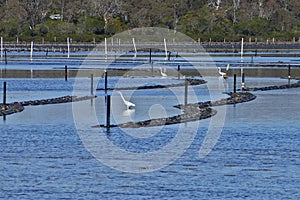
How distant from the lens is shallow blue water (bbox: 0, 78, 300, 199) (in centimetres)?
2031

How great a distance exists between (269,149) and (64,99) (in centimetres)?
1707

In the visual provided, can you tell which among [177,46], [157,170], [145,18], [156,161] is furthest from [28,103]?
[145,18]

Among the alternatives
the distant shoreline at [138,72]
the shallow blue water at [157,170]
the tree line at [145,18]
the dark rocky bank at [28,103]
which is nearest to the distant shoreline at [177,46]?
the tree line at [145,18]

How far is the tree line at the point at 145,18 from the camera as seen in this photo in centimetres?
13500

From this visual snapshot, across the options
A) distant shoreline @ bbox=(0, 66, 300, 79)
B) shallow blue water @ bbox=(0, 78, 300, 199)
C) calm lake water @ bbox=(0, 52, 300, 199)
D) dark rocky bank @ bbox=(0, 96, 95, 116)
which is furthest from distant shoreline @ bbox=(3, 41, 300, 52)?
shallow blue water @ bbox=(0, 78, 300, 199)

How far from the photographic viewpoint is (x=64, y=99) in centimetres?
4216

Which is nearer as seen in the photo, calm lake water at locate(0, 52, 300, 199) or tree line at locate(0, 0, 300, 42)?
calm lake water at locate(0, 52, 300, 199)

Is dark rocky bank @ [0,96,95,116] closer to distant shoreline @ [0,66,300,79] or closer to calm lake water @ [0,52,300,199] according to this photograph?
calm lake water @ [0,52,300,199]

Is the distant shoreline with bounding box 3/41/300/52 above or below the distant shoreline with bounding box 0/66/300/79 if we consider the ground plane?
above

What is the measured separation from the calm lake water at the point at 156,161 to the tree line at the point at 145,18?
303 ft

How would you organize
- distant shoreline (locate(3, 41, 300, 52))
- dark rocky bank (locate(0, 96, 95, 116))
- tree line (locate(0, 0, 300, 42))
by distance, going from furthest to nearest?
tree line (locate(0, 0, 300, 42)) < distant shoreline (locate(3, 41, 300, 52)) < dark rocky bank (locate(0, 96, 95, 116))

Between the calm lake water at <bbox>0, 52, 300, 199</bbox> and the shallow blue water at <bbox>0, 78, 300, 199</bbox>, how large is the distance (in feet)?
0.07

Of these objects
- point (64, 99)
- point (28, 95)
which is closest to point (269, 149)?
point (64, 99)

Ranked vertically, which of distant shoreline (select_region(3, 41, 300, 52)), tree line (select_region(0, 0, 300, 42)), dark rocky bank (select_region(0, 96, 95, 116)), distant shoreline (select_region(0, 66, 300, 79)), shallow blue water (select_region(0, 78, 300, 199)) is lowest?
shallow blue water (select_region(0, 78, 300, 199))
